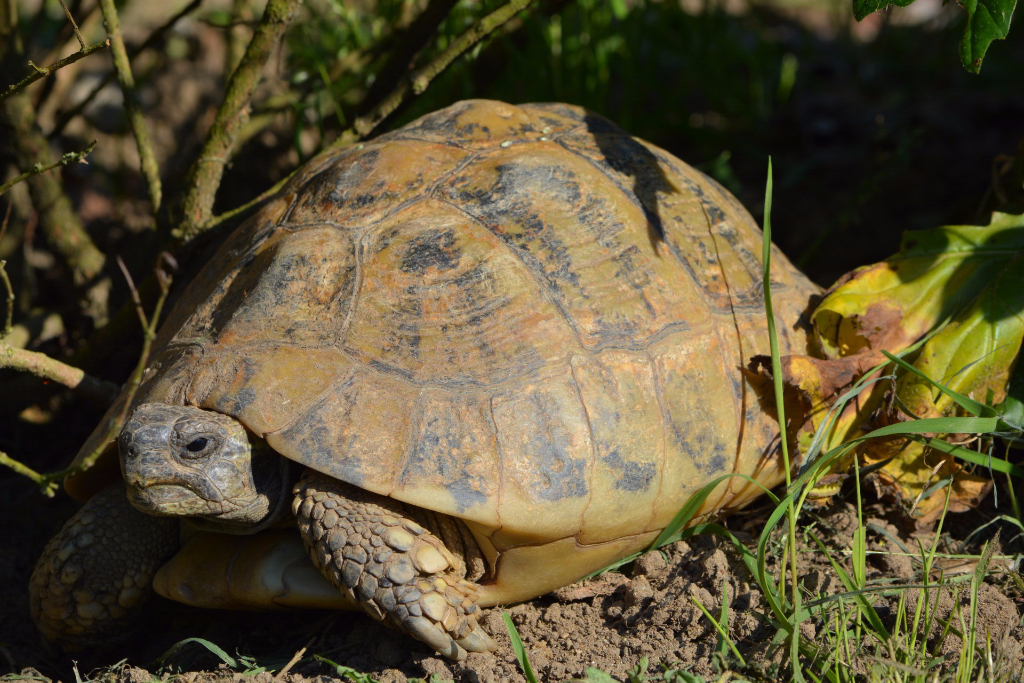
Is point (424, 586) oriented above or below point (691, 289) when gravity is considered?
below

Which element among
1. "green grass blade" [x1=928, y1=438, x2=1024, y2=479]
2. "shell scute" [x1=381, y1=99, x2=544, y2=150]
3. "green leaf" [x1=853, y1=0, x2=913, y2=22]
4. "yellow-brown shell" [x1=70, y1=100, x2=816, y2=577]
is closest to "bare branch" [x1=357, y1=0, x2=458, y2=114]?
"shell scute" [x1=381, y1=99, x2=544, y2=150]

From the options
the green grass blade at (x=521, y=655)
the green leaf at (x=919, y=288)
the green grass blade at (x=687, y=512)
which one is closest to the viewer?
the green grass blade at (x=521, y=655)

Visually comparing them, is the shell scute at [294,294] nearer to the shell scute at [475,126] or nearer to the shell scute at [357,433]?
the shell scute at [357,433]

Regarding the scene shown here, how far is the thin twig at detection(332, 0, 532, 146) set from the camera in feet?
8.57

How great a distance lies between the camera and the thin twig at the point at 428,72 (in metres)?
2.61

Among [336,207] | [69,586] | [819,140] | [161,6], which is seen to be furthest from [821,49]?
[69,586]

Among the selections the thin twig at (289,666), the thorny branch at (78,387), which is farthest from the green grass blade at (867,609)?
the thorny branch at (78,387)

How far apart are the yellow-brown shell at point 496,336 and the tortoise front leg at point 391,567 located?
14 cm

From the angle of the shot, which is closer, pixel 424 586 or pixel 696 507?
pixel 424 586

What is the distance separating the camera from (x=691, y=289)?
225 cm

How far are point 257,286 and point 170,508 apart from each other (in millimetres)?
599

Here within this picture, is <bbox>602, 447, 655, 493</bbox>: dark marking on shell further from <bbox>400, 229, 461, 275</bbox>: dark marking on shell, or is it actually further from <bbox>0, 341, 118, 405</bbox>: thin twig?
<bbox>0, 341, 118, 405</bbox>: thin twig

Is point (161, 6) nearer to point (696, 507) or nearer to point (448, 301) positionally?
point (448, 301)

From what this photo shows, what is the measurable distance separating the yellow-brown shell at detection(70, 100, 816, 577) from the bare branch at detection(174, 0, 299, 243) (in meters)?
0.41
